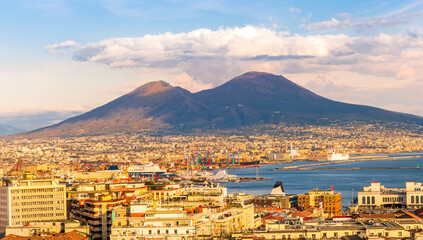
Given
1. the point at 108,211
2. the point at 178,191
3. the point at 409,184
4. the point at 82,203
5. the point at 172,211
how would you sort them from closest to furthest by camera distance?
the point at 172,211 → the point at 108,211 → the point at 82,203 → the point at 178,191 → the point at 409,184

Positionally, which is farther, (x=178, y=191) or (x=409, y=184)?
(x=409, y=184)

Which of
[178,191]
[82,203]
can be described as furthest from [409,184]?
[82,203]

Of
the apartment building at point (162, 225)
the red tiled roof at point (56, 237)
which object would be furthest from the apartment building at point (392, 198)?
the apartment building at point (162, 225)

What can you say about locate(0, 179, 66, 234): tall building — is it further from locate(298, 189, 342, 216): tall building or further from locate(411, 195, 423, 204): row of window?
locate(411, 195, 423, 204): row of window

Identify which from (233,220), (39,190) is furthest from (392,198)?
(233,220)

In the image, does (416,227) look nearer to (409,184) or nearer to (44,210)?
(44,210)

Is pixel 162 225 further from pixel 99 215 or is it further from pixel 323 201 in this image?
pixel 323 201

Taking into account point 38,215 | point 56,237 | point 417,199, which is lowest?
point 417,199
